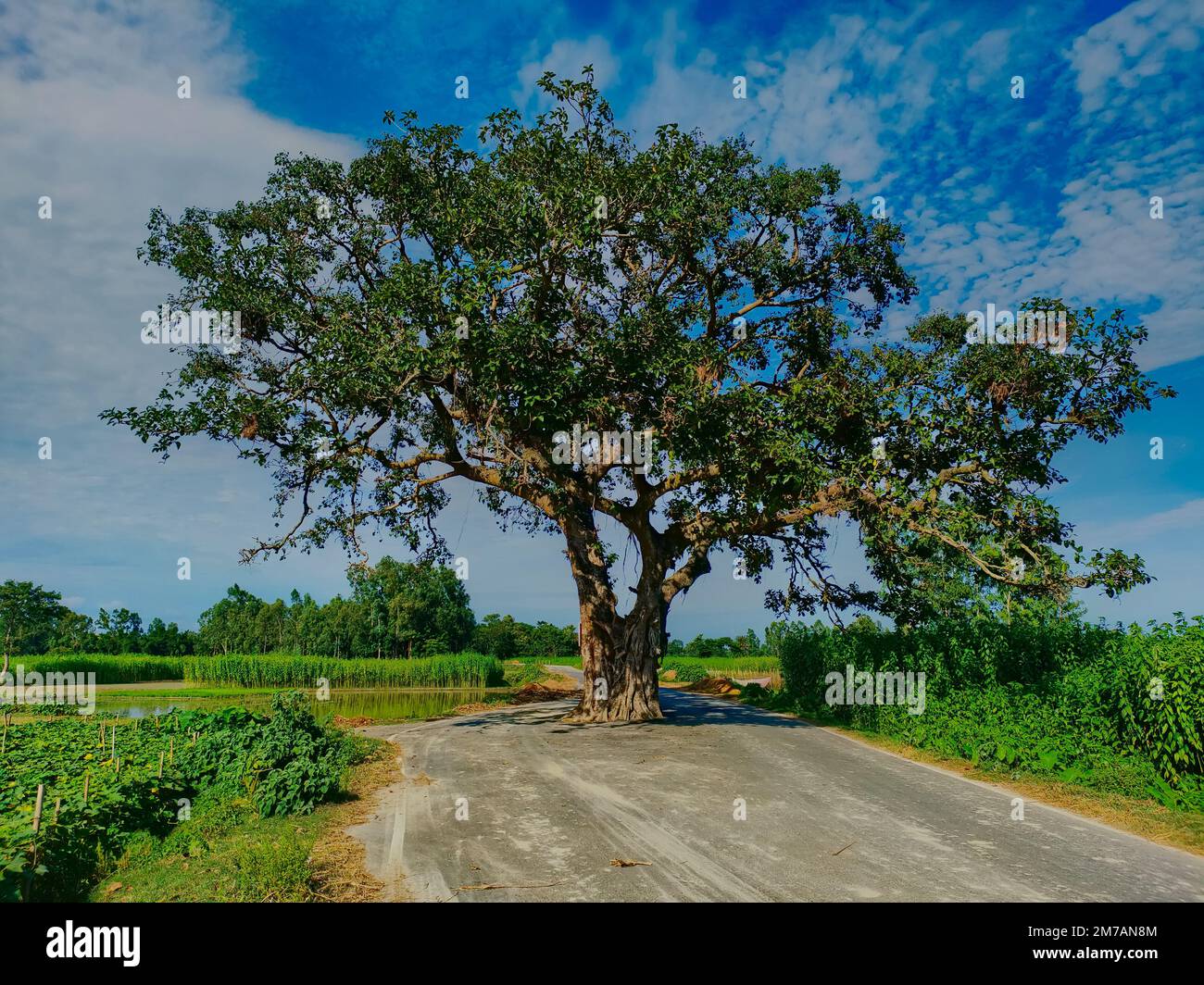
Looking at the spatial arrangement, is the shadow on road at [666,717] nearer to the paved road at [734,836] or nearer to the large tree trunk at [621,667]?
the large tree trunk at [621,667]

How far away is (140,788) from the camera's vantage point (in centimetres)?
1041

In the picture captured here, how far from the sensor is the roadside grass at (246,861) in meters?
6.73

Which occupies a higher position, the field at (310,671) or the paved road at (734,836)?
the paved road at (734,836)

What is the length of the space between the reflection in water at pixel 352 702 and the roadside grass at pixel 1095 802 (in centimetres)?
2034

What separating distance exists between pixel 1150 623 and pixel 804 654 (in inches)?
590

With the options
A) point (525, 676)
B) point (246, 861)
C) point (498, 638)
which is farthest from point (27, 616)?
point (246, 861)

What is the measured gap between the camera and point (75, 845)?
27.5 feet

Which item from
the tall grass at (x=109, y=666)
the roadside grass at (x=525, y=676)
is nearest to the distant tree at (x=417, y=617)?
the roadside grass at (x=525, y=676)

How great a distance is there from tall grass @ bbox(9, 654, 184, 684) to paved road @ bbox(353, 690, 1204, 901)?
48.2 m

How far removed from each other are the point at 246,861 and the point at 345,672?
174ft

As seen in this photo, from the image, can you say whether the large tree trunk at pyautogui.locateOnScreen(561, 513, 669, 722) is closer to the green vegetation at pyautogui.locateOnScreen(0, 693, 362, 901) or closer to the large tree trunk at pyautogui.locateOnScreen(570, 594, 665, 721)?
the large tree trunk at pyautogui.locateOnScreen(570, 594, 665, 721)

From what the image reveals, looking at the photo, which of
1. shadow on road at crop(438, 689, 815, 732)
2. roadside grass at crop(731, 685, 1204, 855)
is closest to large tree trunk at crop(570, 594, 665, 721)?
shadow on road at crop(438, 689, 815, 732)

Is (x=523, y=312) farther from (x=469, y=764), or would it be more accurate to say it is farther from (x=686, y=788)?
(x=686, y=788)

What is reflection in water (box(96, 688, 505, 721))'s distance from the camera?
32166 mm
